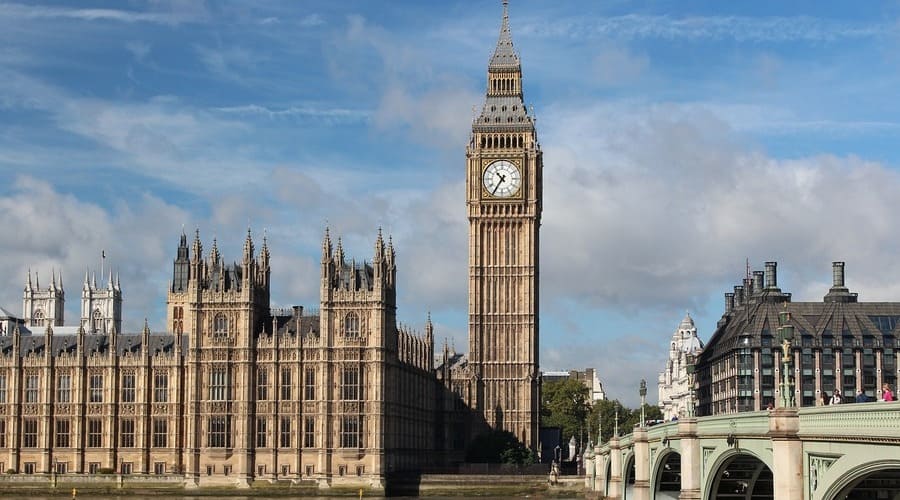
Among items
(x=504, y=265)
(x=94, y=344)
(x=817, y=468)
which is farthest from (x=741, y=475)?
(x=504, y=265)

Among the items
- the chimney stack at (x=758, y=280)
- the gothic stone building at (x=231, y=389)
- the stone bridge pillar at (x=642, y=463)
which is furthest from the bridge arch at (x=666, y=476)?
the chimney stack at (x=758, y=280)

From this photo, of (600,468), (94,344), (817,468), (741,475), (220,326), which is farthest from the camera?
(94,344)

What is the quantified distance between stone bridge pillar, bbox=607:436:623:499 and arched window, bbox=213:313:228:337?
43.9m

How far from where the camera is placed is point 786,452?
47.6 meters

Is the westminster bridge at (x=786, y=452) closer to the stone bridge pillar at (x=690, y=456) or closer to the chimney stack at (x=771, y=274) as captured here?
the stone bridge pillar at (x=690, y=456)

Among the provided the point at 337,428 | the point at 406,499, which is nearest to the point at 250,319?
the point at 337,428

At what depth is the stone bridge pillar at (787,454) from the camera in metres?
46.8

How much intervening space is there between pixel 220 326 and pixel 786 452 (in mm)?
95549

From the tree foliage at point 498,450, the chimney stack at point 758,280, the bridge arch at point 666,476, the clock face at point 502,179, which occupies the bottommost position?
the tree foliage at point 498,450

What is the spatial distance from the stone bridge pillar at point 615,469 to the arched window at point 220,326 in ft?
144

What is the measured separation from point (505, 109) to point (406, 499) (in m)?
61.5

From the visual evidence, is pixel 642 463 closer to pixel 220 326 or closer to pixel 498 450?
pixel 220 326

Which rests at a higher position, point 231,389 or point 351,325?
point 351,325

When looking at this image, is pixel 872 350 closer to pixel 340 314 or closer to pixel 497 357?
pixel 497 357
